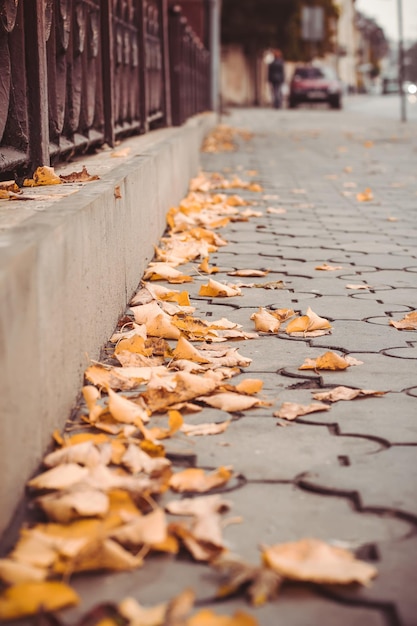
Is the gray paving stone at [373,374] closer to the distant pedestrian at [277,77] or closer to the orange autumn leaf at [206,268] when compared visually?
the orange autumn leaf at [206,268]

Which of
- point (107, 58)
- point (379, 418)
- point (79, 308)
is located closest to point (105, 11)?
point (107, 58)

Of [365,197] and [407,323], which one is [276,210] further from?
[407,323]

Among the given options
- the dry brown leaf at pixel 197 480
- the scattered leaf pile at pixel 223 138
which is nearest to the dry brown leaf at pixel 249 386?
the dry brown leaf at pixel 197 480

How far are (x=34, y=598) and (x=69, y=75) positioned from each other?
3.51 meters

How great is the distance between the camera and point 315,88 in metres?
39.7

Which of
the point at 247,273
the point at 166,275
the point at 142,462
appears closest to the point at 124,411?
the point at 142,462

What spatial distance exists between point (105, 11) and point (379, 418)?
11.9ft

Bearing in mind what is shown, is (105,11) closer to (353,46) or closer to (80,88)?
(80,88)

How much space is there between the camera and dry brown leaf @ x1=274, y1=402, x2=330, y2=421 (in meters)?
2.61

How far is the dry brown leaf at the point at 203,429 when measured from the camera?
2.47 meters

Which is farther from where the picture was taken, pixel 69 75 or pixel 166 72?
pixel 166 72

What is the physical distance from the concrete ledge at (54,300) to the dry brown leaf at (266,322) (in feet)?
1.63

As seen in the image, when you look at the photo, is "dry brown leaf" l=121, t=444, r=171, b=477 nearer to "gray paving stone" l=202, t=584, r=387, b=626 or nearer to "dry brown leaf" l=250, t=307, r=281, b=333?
"gray paving stone" l=202, t=584, r=387, b=626

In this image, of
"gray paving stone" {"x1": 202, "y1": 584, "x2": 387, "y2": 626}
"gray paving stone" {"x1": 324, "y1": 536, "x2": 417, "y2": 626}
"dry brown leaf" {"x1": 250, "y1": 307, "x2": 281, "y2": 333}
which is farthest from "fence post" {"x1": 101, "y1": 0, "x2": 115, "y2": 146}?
"gray paving stone" {"x1": 202, "y1": 584, "x2": 387, "y2": 626}
